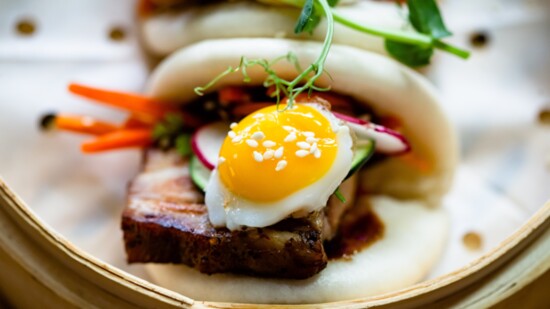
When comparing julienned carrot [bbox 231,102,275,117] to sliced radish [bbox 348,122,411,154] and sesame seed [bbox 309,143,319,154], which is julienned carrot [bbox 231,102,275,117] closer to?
sliced radish [bbox 348,122,411,154]

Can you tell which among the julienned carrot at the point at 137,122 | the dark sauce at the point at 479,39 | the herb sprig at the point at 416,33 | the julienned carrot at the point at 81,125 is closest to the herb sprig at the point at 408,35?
the herb sprig at the point at 416,33

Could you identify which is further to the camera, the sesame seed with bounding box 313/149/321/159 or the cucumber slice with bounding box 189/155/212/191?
the cucumber slice with bounding box 189/155/212/191

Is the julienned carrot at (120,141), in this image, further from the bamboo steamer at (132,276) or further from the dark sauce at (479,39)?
the dark sauce at (479,39)

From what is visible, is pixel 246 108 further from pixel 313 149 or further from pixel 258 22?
pixel 313 149

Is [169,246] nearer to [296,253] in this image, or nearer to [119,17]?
[296,253]

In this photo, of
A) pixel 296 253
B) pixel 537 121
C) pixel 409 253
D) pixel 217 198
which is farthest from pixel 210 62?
pixel 537 121

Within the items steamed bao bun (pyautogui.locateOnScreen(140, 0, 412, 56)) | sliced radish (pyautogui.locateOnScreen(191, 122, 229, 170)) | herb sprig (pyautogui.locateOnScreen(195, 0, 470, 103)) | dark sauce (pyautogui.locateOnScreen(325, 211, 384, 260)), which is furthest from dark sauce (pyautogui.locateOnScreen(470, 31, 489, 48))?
sliced radish (pyautogui.locateOnScreen(191, 122, 229, 170))

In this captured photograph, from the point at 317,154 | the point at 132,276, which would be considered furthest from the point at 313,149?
the point at 132,276
